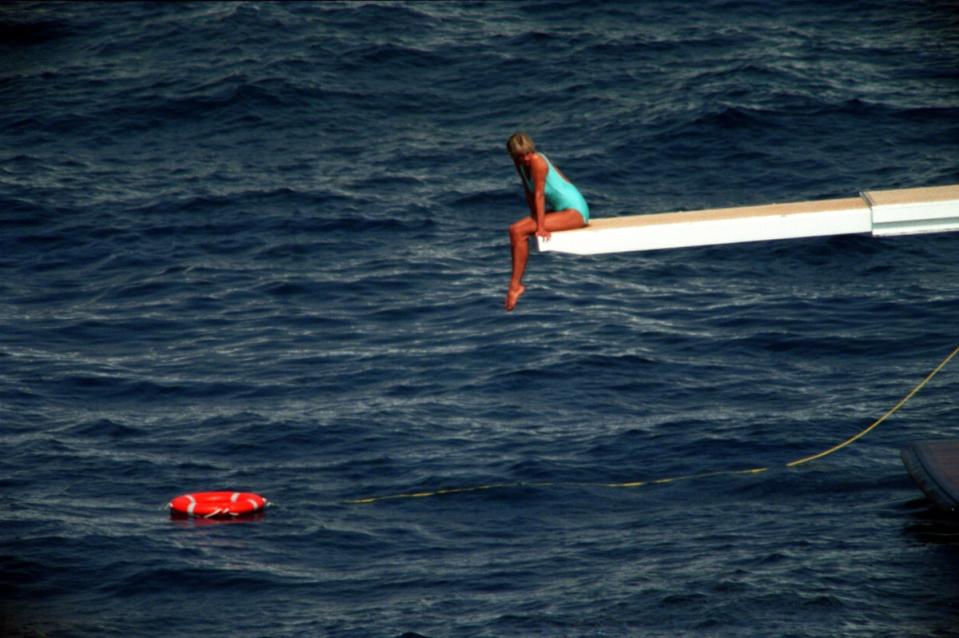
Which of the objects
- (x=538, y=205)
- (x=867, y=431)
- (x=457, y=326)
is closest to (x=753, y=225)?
(x=538, y=205)

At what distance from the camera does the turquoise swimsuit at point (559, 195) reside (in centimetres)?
1966

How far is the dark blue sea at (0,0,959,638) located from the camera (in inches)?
935

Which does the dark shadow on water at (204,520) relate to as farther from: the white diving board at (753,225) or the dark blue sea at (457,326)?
the white diving board at (753,225)

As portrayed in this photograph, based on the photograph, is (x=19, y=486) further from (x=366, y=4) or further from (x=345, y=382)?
(x=366, y=4)

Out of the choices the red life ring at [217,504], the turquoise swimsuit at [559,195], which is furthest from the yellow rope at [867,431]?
the red life ring at [217,504]

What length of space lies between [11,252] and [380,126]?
13.3 meters

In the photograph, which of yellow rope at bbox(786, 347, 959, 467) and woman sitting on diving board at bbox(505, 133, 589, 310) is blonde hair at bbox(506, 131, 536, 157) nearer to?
woman sitting on diving board at bbox(505, 133, 589, 310)

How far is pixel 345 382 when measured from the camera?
3222cm

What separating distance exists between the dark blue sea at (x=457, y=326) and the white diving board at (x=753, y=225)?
5.98 metres

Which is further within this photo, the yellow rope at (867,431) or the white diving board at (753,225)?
the yellow rope at (867,431)

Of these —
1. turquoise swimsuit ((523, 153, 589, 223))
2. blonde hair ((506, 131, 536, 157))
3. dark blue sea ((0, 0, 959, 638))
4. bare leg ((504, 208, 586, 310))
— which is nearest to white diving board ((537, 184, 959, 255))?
bare leg ((504, 208, 586, 310))

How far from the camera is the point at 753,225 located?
19656 mm

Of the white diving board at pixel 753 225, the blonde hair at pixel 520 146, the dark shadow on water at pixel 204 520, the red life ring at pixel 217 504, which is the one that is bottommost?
the dark shadow on water at pixel 204 520

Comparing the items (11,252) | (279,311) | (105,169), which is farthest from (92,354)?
(105,169)
